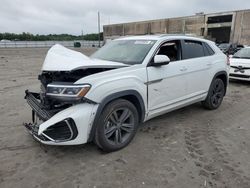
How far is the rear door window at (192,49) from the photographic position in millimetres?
4637

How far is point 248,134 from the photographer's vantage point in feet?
13.9

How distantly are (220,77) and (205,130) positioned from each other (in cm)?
181

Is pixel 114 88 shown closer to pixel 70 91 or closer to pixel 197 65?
pixel 70 91

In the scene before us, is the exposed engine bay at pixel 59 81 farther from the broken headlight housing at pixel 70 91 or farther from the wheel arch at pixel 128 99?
the wheel arch at pixel 128 99

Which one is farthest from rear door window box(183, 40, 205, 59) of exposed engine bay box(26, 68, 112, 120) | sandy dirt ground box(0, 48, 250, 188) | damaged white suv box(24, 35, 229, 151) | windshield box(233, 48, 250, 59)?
windshield box(233, 48, 250, 59)

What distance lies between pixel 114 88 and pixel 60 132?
0.93 metres

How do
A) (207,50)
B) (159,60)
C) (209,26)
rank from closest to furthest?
(159,60) < (207,50) < (209,26)

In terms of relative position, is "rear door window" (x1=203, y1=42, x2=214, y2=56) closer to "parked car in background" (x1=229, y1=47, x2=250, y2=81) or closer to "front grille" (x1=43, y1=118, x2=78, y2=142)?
"front grille" (x1=43, y1=118, x2=78, y2=142)

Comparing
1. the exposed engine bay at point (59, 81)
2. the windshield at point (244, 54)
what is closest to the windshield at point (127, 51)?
the exposed engine bay at point (59, 81)

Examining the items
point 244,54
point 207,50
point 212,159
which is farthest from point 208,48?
point 244,54

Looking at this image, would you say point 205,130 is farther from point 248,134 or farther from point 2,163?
point 2,163

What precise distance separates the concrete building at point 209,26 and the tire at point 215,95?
89.4ft

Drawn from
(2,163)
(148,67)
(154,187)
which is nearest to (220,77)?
(148,67)

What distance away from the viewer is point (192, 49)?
4820mm
